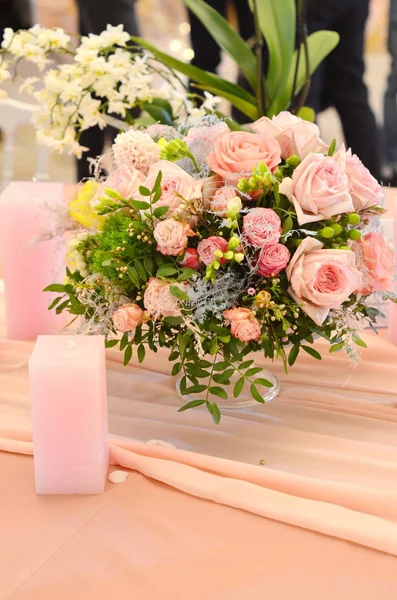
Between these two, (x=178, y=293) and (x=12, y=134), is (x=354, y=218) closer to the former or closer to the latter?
(x=178, y=293)

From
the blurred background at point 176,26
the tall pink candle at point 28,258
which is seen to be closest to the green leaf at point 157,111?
the tall pink candle at point 28,258

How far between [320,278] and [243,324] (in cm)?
9

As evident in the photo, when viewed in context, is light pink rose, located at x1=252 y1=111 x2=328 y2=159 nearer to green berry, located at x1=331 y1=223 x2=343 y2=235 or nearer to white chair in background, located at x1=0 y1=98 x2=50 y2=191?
green berry, located at x1=331 y1=223 x2=343 y2=235

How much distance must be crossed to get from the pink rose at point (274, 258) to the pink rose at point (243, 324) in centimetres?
5

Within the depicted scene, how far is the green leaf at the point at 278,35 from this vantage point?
1204 millimetres

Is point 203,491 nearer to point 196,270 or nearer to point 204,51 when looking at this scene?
point 196,270

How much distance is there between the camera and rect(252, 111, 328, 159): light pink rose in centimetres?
75

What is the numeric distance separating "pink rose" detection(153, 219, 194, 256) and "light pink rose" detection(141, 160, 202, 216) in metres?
0.03

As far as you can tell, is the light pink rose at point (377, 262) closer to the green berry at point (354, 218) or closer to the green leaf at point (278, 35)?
the green berry at point (354, 218)

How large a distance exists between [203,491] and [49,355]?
0.63 feet

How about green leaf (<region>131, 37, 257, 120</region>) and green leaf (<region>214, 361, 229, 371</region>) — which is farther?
green leaf (<region>131, 37, 257, 120</region>)

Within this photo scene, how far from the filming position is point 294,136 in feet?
2.44

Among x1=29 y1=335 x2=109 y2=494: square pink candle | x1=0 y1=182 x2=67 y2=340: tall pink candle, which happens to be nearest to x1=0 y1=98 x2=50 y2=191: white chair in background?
x1=0 y1=182 x2=67 y2=340: tall pink candle

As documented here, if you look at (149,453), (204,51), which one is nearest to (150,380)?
(149,453)
